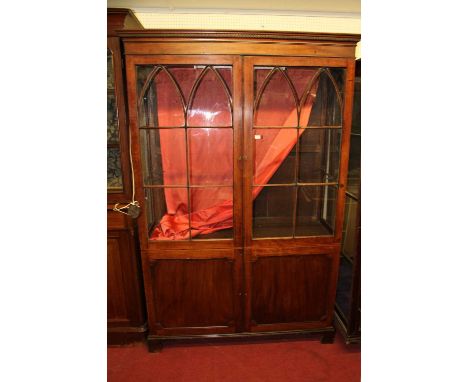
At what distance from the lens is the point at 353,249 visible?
184cm

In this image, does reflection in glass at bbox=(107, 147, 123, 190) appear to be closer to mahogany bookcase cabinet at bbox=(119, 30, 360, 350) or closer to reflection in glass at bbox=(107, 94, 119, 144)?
reflection in glass at bbox=(107, 94, 119, 144)

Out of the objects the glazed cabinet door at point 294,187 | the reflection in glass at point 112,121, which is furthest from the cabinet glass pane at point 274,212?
the reflection in glass at point 112,121

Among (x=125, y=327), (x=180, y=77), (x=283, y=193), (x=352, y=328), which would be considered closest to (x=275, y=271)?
(x=283, y=193)

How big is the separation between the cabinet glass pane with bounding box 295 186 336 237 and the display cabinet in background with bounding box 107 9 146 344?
3.50 feet

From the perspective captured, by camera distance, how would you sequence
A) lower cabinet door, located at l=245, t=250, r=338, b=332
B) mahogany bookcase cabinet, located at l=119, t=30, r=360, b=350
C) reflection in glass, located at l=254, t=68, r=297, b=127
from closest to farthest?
1. mahogany bookcase cabinet, located at l=119, t=30, r=360, b=350
2. reflection in glass, located at l=254, t=68, r=297, b=127
3. lower cabinet door, located at l=245, t=250, r=338, b=332

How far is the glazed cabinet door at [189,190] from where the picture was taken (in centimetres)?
148

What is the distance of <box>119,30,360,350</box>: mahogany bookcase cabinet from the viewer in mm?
1429

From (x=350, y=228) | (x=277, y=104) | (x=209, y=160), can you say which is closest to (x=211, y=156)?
(x=209, y=160)

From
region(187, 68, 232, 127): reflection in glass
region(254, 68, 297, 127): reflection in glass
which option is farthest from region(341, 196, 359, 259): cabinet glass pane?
region(187, 68, 232, 127): reflection in glass

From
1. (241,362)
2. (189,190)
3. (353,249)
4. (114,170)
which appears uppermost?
(114,170)

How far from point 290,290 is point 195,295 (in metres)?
0.61

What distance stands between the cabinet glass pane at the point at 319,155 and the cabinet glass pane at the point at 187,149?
466mm

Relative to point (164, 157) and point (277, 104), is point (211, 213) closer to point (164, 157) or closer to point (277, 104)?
point (164, 157)

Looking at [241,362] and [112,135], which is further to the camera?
[241,362]
